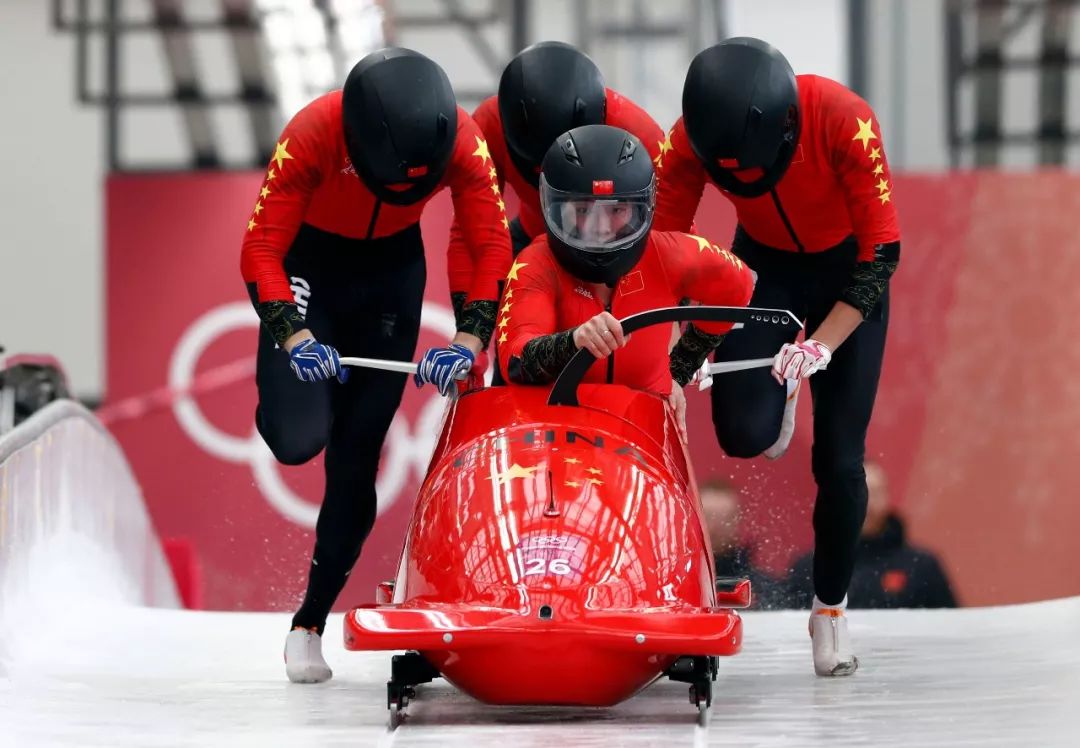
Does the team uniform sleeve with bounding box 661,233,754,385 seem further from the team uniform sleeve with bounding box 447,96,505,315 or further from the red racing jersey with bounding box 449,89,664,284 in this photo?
the red racing jersey with bounding box 449,89,664,284

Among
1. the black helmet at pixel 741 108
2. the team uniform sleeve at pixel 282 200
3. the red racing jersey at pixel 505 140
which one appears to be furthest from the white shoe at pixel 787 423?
the team uniform sleeve at pixel 282 200

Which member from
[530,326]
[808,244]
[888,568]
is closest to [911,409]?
[888,568]

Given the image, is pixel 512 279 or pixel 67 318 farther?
pixel 67 318

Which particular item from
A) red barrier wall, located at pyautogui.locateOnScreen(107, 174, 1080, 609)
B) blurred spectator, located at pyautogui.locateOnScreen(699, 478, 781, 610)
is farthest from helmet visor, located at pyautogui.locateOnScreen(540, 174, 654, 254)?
red barrier wall, located at pyautogui.locateOnScreen(107, 174, 1080, 609)

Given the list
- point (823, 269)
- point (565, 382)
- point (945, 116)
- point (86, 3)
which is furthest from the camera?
point (86, 3)

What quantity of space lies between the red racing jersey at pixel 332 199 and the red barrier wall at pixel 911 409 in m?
3.04

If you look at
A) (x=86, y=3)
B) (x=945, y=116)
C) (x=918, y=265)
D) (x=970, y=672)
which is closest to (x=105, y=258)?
(x=86, y=3)

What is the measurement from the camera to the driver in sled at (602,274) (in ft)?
12.2

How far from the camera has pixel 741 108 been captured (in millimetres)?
4020

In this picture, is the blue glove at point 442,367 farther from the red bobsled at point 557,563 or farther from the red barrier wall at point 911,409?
the red barrier wall at point 911,409

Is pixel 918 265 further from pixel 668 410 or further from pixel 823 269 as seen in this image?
pixel 668 410

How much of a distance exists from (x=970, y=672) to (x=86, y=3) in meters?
7.20

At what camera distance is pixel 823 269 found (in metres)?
4.47

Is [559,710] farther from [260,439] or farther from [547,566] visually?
[260,439]
